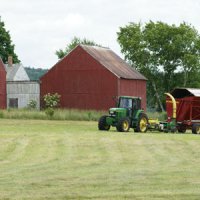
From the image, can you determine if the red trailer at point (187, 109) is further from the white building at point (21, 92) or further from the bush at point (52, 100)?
the white building at point (21, 92)

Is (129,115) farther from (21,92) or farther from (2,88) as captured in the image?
(21,92)

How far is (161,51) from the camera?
8131 centimetres

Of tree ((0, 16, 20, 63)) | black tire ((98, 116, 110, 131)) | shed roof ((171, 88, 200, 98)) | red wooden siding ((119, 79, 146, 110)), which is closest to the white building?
red wooden siding ((119, 79, 146, 110))

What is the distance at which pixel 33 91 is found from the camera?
73312 millimetres

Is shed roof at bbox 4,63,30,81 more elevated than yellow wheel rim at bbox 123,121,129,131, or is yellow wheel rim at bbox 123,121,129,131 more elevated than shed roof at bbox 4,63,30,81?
shed roof at bbox 4,63,30,81

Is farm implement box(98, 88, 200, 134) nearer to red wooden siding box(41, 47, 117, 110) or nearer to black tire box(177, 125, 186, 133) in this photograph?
black tire box(177, 125, 186, 133)

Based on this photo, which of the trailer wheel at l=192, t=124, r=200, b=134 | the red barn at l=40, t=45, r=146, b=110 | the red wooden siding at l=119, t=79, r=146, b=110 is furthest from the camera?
the red wooden siding at l=119, t=79, r=146, b=110

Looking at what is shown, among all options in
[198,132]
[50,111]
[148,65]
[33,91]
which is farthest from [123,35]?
[198,132]

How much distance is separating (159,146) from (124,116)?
1017 cm

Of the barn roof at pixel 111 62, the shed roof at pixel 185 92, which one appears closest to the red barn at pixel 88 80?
the barn roof at pixel 111 62

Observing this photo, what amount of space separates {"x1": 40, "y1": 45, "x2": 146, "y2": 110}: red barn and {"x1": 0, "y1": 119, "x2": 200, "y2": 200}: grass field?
3426 centimetres

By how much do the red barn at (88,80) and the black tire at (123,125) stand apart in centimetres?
2823

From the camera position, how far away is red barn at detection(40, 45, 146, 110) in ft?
209

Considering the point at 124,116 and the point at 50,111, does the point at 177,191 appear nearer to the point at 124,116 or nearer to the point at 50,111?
the point at 124,116
